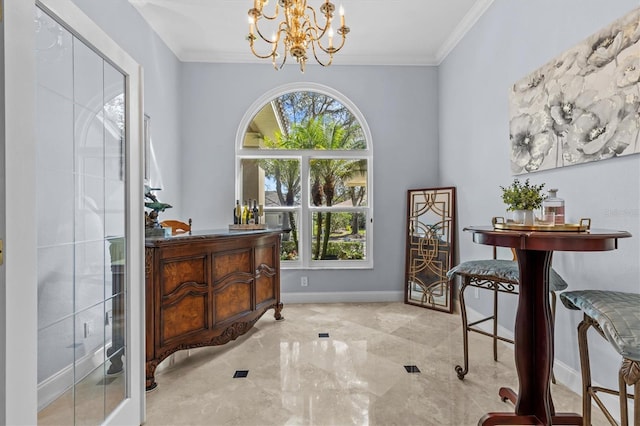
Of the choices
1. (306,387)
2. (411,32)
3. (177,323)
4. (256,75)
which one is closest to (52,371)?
(177,323)

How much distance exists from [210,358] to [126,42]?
2.69 meters

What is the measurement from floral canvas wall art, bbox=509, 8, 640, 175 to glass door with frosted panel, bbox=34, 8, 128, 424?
252cm

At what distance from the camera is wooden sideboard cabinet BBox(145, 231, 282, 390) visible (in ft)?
6.73

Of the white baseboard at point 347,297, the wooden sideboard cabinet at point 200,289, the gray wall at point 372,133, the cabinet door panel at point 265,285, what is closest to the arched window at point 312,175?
the gray wall at point 372,133

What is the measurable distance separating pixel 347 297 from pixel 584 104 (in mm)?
2905

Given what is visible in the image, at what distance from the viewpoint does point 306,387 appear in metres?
2.04

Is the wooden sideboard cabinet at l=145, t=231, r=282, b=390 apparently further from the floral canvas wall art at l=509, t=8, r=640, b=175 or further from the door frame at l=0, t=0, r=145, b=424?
the floral canvas wall art at l=509, t=8, r=640, b=175

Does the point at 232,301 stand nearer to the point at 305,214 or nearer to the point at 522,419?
the point at 305,214

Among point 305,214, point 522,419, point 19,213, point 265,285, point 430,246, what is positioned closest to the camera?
point 19,213

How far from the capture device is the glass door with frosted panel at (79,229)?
1212 millimetres

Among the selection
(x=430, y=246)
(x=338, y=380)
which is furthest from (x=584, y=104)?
(x=338, y=380)

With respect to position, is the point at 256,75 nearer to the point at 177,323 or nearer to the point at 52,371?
the point at 177,323

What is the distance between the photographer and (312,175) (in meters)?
3.97

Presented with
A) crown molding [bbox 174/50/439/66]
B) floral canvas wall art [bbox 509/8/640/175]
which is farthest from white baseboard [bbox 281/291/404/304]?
crown molding [bbox 174/50/439/66]
